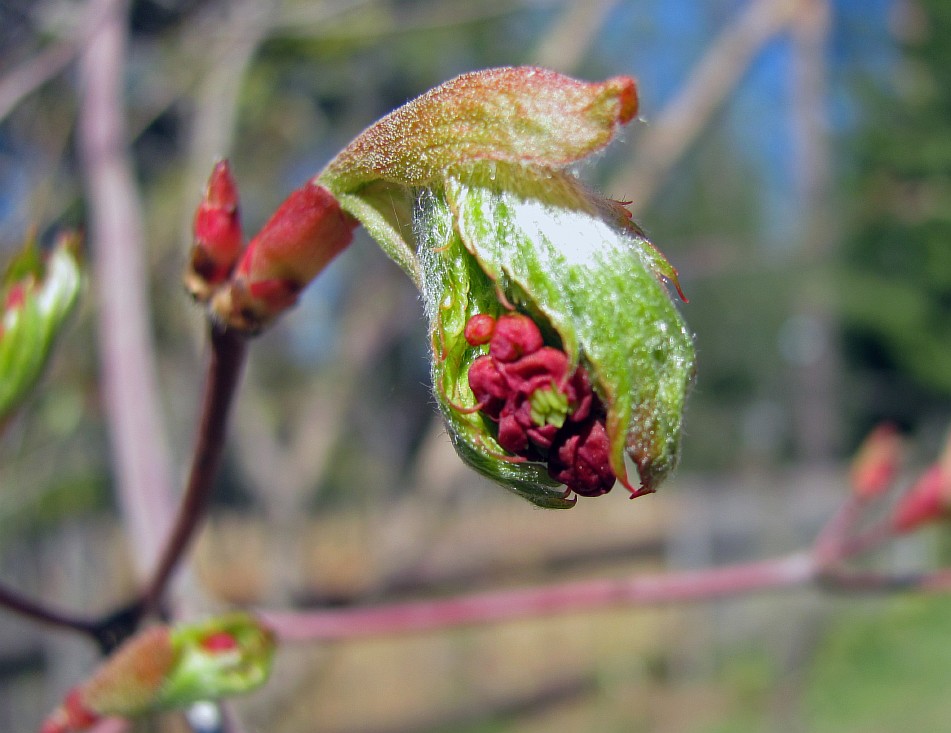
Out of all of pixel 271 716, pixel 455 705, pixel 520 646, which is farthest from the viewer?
pixel 520 646

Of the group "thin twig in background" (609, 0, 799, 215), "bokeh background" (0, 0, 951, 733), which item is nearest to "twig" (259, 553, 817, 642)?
"bokeh background" (0, 0, 951, 733)

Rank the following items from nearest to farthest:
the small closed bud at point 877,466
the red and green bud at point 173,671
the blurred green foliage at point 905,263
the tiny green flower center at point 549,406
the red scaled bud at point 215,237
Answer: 1. the tiny green flower center at point 549,406
2. the red scaled bud at point 215,237
3. the red and green bud at point 173,671
4. the small closed bud at point 877,466
5. the blurred green foliage at point 905,263

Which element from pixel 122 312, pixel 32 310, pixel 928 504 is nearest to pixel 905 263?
pixel 928 504

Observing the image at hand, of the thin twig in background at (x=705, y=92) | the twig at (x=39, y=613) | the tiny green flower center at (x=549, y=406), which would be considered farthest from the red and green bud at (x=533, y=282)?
the thin twig in background at (x=705, y=92)

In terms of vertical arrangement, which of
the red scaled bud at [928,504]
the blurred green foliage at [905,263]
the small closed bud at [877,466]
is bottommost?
the blurred green foliage at [905,263]

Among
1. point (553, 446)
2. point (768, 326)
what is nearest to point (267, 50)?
point (553, 446)

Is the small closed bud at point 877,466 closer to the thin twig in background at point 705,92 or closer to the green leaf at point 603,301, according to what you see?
the thin twig in background at point 705,92

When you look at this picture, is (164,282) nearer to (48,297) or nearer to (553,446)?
(48,297)
